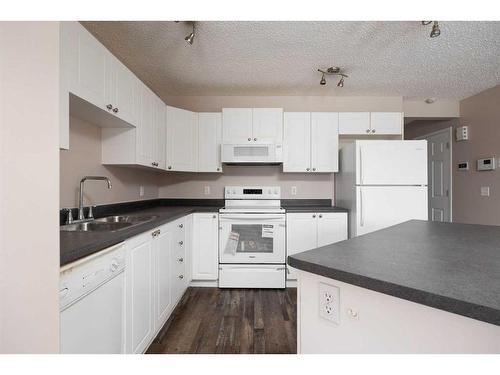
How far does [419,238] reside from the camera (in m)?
1.11

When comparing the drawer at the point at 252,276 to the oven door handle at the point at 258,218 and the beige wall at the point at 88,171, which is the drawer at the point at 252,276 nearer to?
the oven door handle at the point at 258,218

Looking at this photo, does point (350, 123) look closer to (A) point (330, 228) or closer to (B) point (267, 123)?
(B) point (267, 123)

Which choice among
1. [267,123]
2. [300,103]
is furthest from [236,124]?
[300,103]

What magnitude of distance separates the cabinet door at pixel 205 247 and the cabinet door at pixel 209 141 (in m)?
0.67

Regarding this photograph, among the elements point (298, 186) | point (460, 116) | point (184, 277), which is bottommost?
point (184, 277)

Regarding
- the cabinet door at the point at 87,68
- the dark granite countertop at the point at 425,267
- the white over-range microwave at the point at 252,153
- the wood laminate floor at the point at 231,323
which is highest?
the cabinet door at the point at 87,68

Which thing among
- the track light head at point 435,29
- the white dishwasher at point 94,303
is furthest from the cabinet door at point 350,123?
the white dishwasher at point 94,303

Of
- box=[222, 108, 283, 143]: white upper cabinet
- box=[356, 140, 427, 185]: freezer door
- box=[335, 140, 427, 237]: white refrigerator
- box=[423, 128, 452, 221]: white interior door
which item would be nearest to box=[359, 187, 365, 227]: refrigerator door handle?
box=[335, 140, 427, 237]: white refrigerator

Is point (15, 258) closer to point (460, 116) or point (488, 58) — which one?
point (488, 58)

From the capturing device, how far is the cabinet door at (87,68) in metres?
1.27

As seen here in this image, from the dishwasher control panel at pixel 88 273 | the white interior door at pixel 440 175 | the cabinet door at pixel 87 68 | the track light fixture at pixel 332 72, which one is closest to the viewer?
the dishwasher control panel at pixel 88 273

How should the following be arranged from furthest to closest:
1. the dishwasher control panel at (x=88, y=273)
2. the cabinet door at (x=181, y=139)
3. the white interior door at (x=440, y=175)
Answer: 1. the white interior door at (x=440, y=175)
2. the cabinet door at (x=181, y=139)
3. the dishwasher control panel at (x=88, y=273)

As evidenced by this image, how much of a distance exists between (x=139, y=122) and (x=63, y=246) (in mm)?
1435
